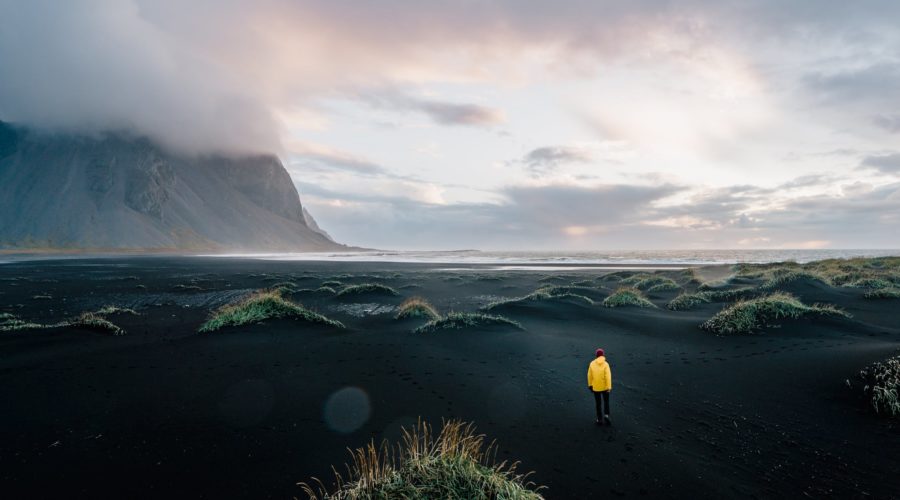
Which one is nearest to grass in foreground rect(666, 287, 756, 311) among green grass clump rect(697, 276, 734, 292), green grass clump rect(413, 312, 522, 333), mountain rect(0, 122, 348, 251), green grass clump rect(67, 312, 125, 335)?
green grass clump rect(697, 276, 734, 292)

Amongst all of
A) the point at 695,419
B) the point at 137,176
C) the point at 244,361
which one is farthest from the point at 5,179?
the point at 695,419

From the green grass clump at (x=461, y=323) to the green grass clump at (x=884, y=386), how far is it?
10.6 meters

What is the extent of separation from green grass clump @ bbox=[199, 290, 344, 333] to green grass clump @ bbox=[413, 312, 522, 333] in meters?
3.73

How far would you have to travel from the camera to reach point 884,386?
28.9 ft

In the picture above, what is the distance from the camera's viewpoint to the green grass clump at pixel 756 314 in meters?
16.0

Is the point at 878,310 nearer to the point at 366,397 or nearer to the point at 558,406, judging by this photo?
the point at 558,406

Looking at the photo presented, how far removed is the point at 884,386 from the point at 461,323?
12.3 m

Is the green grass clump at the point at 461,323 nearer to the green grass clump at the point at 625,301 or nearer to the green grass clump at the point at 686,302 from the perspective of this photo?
the green grass clump at the point at 625,301

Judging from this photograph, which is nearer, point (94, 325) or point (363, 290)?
point (94, 325)

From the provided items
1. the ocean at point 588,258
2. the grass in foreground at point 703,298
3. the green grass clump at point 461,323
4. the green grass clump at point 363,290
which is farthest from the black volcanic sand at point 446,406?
the ocean at point 588,258

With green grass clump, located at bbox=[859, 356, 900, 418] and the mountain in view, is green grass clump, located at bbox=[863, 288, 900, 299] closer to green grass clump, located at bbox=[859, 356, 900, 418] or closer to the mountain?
green grass clump, located at bbox=[859, 356, 900, 418]

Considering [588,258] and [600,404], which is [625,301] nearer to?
[600,404]

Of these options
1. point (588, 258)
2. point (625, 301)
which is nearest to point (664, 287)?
point (625, 301)

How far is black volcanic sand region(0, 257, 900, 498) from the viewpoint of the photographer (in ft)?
20.6
